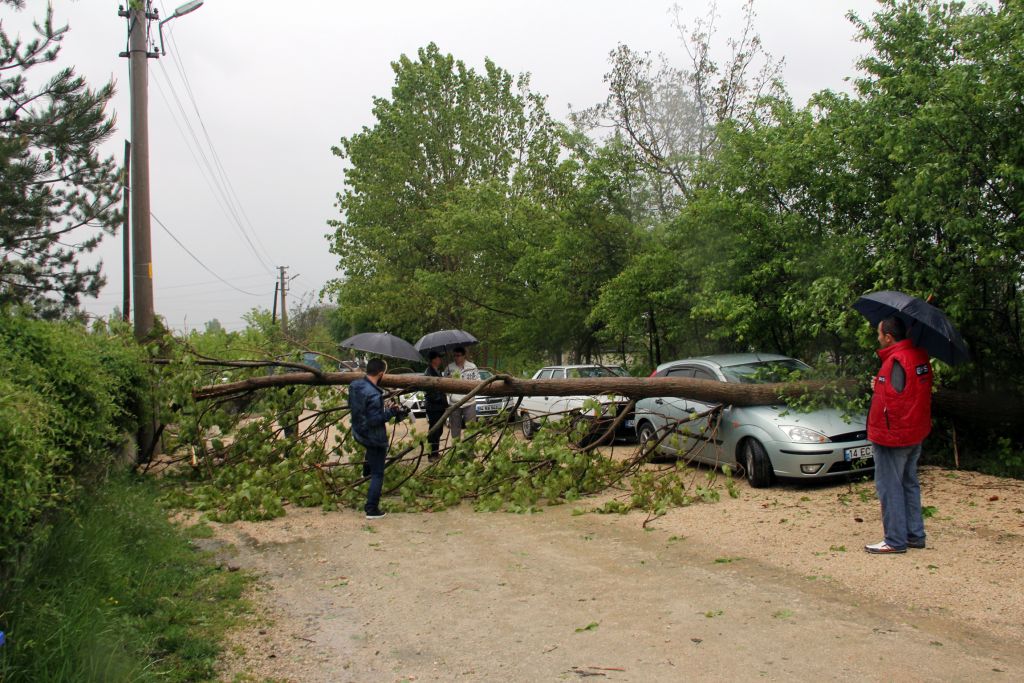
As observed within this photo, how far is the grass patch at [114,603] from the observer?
356cm

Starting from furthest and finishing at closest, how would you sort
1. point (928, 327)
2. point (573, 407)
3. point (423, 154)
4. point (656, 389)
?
point (423, 154)
point (573, 407)
point (656, 389)
point (928, 327)

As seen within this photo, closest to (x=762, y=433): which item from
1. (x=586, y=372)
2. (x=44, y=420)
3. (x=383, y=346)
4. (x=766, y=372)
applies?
(x=766, y=372)

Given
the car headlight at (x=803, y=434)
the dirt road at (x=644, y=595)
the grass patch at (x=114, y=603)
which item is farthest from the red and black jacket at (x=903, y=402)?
the grass patch at (x=114, y=603)

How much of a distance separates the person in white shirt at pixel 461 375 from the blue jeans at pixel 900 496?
6211 millimetres

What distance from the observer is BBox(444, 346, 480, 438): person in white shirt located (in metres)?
11.3

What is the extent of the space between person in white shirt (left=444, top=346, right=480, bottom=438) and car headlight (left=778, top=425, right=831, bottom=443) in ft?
14.9

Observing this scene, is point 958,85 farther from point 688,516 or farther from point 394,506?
point 394,506

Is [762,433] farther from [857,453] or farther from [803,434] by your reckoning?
[857,453]

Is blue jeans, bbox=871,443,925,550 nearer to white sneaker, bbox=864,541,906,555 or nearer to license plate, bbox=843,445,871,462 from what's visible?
white sneaker, bbox=864,541,906,555

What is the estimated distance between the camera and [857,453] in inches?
334

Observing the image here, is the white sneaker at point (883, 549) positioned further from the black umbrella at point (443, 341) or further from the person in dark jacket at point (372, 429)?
the black umbrella at point (443, 341)

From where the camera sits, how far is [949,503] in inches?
297

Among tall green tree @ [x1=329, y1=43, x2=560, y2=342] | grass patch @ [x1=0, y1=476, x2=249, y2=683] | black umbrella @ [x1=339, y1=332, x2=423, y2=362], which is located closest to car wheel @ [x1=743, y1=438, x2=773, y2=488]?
black umbrella @ [x1=339, y1=332, x2=423, y2=362]

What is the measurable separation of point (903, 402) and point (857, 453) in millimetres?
2580
